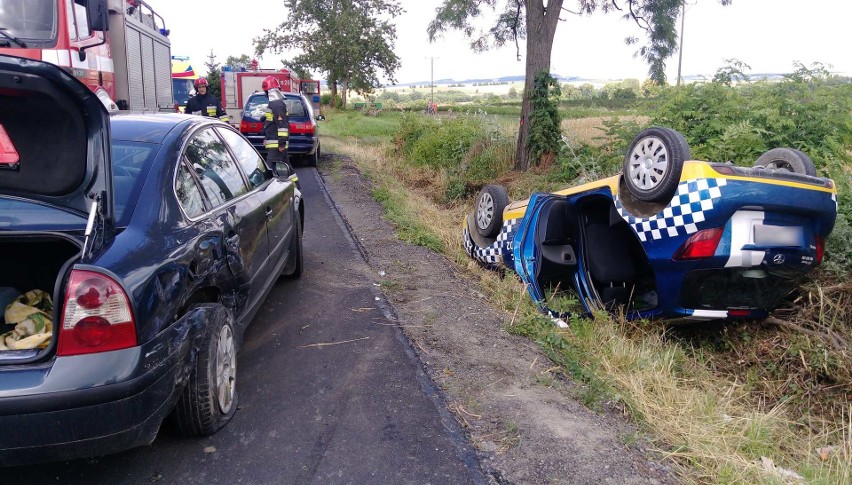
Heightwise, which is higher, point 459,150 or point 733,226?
point 459,150

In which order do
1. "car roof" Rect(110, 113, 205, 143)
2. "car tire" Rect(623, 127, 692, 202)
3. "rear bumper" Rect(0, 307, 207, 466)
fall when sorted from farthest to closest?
"car tire" Rect(623, 127, 692, 202) < "car roof" Rect(110, 113, 205, 143) < "rear bumper" Rect(0, 307, 207, 466)

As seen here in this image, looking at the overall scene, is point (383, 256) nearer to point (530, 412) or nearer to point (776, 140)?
point (530, 412)

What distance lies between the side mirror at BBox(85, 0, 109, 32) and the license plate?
7497mm

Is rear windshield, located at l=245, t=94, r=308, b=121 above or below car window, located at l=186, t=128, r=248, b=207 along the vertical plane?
above

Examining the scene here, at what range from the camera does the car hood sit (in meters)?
2.73

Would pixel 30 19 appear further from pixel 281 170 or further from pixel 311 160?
pixel 311 160

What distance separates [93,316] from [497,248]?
182 inches

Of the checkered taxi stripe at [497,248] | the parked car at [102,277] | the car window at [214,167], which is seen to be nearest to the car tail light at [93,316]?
the parked car at [102,277]

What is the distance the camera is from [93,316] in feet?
8.51

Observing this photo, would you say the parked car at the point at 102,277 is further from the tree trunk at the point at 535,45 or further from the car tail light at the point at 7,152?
the tree trunk at the point at 535,45

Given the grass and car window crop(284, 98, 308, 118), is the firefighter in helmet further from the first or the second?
the grass

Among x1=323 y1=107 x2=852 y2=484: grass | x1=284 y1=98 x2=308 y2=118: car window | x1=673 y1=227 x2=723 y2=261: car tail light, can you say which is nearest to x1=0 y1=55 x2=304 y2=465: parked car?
x1=323 y1=107 x2=852 y2=484: grass

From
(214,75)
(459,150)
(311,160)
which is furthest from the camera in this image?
(214,75)

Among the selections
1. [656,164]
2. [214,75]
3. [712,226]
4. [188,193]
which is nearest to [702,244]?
[712,226]
